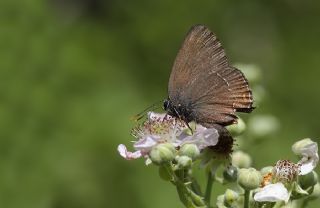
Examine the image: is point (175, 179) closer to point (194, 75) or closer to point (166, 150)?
point (166, 150)

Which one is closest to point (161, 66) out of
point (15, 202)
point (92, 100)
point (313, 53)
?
point (92, 100)

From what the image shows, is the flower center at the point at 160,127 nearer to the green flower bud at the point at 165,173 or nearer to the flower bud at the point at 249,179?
the green flower bud at the point at 165,173

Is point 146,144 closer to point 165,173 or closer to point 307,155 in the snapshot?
point 165,173

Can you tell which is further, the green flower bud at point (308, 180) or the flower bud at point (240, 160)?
the flower bud at point (240, 160)

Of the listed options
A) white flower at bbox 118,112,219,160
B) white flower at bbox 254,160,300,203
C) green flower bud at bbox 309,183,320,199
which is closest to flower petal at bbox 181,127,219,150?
white flower at bbox 118,112,219,160

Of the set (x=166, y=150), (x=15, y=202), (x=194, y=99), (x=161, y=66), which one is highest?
(x=161, y=66)

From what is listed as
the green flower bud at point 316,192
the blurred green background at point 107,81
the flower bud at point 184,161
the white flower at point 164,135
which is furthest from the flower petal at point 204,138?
the blurred green background at point 107,81
